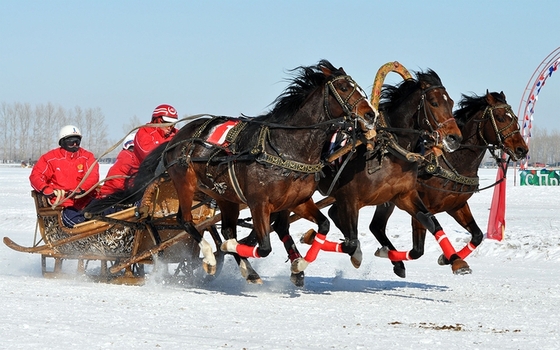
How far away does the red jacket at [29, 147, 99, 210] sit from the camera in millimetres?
9586

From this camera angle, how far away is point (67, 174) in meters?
9.69

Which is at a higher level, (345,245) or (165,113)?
(165,113)

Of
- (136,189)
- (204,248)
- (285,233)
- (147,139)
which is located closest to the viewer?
(204,248)

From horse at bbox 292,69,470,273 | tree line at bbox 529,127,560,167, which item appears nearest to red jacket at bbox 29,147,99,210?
horse at bbox 292,69,470,273

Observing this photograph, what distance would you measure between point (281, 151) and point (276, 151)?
5 cm

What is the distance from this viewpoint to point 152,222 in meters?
9.16

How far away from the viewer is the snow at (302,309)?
18.0 feet

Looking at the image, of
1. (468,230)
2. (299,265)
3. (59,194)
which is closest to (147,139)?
(59,194)

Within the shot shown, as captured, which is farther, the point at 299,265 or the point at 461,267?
the point at 461,267

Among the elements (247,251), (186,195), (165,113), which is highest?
(165,113)

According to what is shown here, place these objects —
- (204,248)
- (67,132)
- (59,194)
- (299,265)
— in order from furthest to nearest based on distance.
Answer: (67,132) → (59,194) → (204,248) → (299,265)

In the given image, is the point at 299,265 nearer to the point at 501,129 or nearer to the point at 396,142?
the point at 396,142

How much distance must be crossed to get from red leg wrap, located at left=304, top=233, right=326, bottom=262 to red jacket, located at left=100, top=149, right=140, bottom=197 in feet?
8.94

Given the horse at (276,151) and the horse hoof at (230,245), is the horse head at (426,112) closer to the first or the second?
the horse at (276,151)
